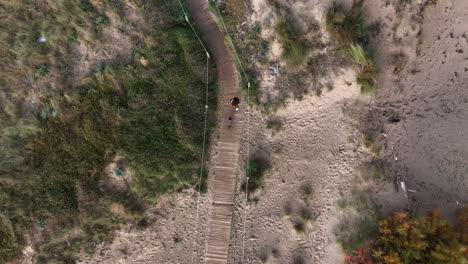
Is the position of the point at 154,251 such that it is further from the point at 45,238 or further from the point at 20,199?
the point at 20,199

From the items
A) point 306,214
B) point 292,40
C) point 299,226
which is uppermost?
point 292,40

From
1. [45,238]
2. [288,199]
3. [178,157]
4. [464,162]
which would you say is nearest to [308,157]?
[288,199]

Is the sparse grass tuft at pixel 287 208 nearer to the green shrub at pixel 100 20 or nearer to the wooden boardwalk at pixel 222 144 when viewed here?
the wooden boardwalk at pixel 222 144

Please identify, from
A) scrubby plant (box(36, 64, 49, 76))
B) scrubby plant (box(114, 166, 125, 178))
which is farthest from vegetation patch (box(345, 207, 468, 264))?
scrubby plant (box(36, 64, 49, 76))

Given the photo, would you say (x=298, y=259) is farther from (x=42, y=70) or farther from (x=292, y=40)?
(x=42, y=70)

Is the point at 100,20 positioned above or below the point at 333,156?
above

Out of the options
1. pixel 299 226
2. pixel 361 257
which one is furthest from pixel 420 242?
pixel 299 226
